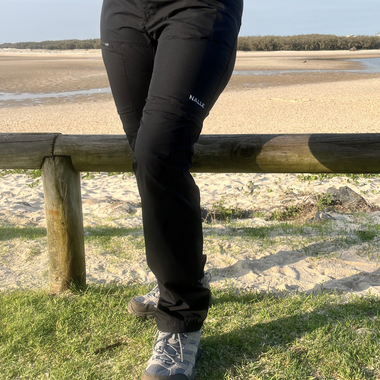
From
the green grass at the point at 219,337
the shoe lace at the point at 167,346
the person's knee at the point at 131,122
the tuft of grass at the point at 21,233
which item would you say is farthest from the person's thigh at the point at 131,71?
the tuft of grass at the point at 21,233

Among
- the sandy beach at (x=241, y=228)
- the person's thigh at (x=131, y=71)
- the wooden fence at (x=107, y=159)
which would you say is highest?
the person's thigh at (x=131, y=71)

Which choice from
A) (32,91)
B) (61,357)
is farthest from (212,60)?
(32,91)

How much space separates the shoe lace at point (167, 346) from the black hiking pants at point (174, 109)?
78mm

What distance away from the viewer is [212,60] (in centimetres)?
144

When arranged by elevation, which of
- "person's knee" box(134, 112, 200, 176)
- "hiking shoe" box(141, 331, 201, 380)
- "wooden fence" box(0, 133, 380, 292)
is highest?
"person's knee" box(134, 112, 200, 176)

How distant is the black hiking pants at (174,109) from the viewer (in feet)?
4.68

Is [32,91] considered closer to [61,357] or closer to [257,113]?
[257,113]

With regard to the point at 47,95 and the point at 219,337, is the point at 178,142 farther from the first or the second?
the point at 47,95

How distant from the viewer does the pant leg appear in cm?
143

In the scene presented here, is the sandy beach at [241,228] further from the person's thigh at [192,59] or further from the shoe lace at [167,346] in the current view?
the person's thigh at [192,59]

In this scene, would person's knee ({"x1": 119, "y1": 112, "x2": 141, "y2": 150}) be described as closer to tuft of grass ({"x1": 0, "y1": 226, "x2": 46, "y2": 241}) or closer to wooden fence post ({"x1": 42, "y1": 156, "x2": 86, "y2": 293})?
wooden fence post ({"x1": 42, "y1": 156, "x2": 86, "y2": 293})

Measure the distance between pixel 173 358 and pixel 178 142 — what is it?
33.2 inches

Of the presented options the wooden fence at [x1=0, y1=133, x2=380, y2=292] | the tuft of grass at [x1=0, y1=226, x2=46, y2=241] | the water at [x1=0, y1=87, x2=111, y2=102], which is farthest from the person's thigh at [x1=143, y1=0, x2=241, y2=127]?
the water at [x1=0, y1=87, x2=111, y2=102]

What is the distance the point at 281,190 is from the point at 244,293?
3237 millimetres
